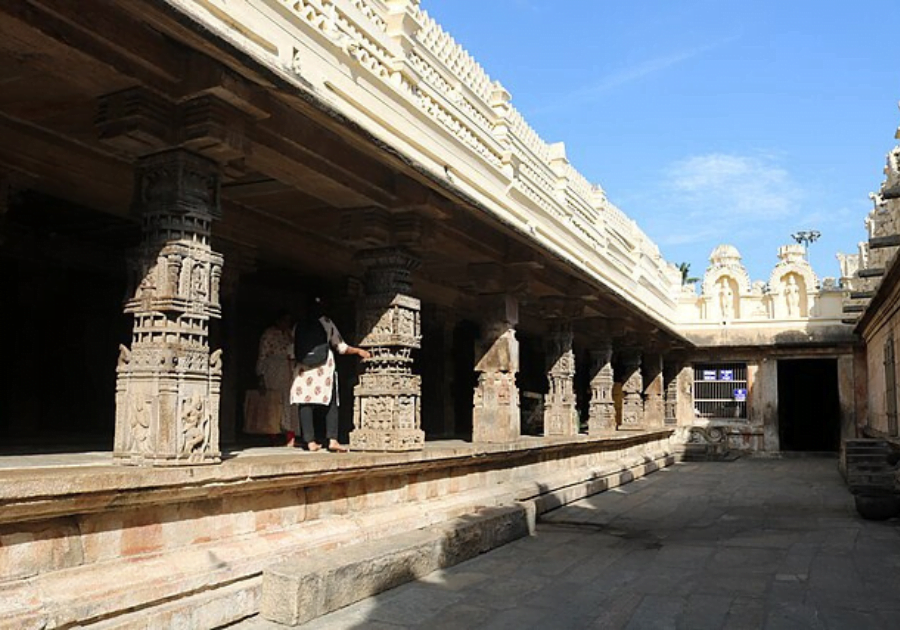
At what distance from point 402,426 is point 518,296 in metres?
3.15

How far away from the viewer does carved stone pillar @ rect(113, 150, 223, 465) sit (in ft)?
14.7

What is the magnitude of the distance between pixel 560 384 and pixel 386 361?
5180mm

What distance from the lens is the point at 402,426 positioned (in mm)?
6930

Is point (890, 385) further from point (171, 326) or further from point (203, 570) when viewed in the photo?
point (171, 326)

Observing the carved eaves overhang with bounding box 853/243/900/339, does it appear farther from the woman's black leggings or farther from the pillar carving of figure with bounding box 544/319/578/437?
the woman's black leggings

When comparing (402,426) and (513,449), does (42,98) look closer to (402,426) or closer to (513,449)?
(402,426)

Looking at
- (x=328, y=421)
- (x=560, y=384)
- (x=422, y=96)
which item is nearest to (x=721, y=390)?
(x=560, y=384)

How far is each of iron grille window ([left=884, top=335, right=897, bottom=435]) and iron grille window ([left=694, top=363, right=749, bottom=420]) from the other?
8.39 meters

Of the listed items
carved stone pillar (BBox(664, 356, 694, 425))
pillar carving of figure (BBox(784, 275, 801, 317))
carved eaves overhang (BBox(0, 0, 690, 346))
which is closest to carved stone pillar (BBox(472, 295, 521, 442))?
carved eaves overhang (BBox(0, 0, 690, 346))

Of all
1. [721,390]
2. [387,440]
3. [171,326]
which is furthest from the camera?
[721,390]

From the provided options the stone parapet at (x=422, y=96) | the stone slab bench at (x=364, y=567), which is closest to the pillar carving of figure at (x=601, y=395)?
the stone parapet at (x=422, y=96)

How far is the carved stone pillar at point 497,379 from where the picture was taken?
359 inches

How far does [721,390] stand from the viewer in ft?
74.2

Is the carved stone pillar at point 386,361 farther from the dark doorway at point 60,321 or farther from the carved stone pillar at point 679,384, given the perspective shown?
the carved stone pillar at point 679,384
